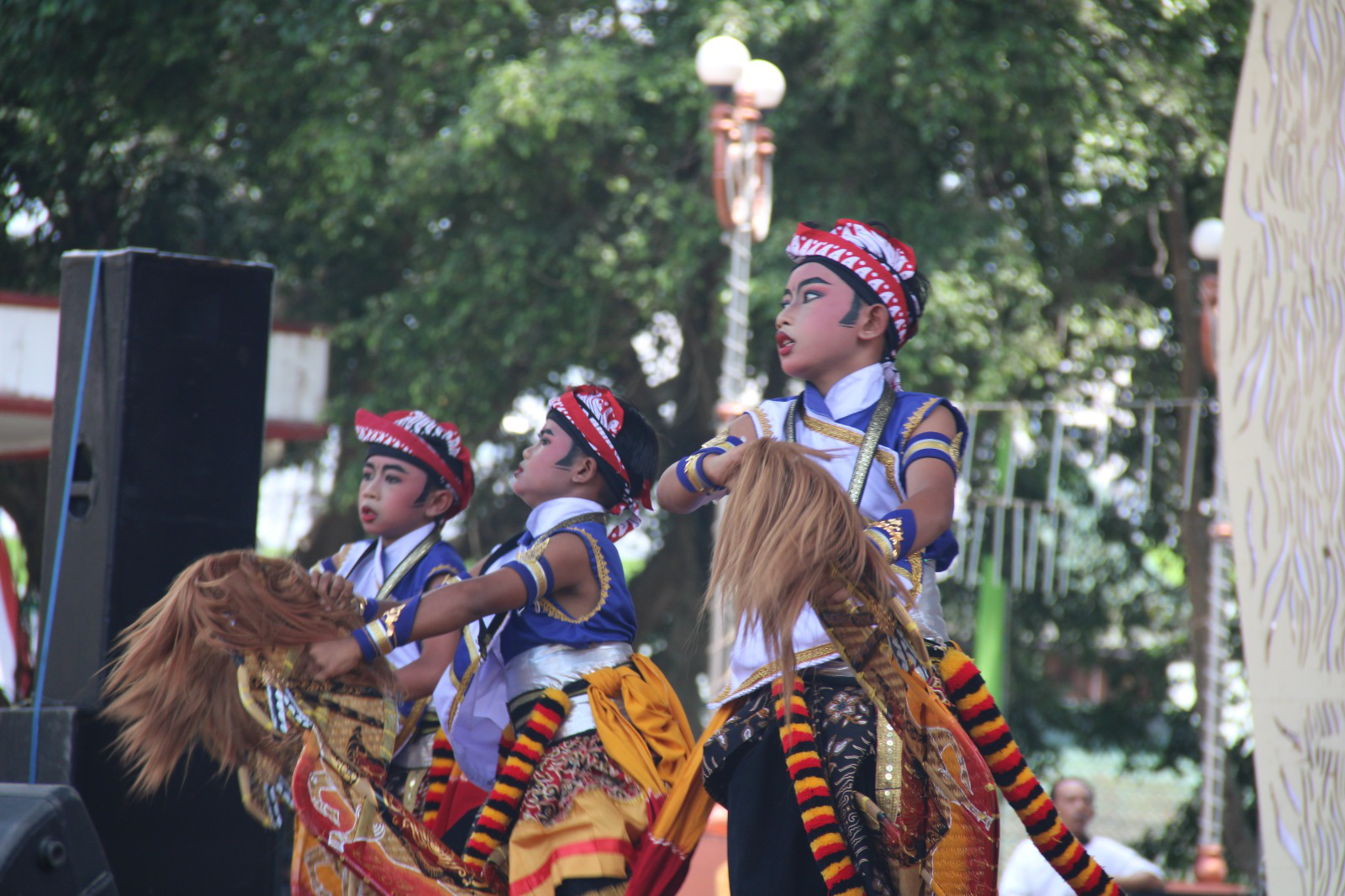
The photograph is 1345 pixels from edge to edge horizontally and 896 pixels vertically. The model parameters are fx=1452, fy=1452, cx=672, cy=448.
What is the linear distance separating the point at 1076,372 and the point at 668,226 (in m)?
3.33

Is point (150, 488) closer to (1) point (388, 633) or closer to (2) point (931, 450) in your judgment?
(1) point (388, 633)

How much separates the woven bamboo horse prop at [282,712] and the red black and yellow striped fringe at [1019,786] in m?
1.14

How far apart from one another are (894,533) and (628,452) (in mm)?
1083

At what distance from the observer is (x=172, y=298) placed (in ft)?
13.0

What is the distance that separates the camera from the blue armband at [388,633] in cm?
291

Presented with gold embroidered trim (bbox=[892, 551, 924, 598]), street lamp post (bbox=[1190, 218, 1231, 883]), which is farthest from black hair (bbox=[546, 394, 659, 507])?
street lamp post (bbox=[1190, 218, 1231, 883])

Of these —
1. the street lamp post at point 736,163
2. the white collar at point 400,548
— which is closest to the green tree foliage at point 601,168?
the street lamp post at point 736,163

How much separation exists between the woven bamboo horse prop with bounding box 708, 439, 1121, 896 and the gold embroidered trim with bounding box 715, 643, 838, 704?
91 mm

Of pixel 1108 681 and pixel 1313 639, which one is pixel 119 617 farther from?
pixel 1108 681

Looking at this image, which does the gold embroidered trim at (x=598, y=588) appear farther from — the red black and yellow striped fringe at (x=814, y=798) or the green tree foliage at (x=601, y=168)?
the green tree foliage at (x=601, y=168)

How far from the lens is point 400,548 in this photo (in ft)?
12.5

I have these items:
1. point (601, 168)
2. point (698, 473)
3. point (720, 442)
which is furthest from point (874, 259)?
point (601, 168)

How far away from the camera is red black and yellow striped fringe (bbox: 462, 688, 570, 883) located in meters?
3.06

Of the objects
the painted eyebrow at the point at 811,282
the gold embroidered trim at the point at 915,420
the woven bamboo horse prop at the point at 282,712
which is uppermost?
the painted eyebrow at the point at 811,282
